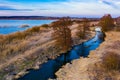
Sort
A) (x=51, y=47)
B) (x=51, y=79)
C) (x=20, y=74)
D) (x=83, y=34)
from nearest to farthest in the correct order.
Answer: (x=51, y=79) < (x=20, y=74) < (x=51, y=47) < (x=83, y=34)

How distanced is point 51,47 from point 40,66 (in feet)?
40.4

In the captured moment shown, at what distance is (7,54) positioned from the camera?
36.2 m

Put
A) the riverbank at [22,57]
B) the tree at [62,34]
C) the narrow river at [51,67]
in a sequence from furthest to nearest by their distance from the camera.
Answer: the tree at [62,34] → the riverbank at [22,57] → the narrow river at [51,67]

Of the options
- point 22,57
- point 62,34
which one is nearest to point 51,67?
point 22,57

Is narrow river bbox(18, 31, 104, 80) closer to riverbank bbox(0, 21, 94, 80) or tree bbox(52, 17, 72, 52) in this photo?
riverbank bbox(0, 21, 94, 80)

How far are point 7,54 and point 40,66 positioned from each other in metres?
7.20

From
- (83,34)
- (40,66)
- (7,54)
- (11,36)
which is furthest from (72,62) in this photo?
(83,34)

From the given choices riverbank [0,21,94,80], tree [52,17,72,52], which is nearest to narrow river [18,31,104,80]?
riverbank [0,21,94,80]

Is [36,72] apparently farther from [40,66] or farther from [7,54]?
[7,54]

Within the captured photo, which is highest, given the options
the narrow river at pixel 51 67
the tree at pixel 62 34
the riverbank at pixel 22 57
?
the tree at pixel 62 34

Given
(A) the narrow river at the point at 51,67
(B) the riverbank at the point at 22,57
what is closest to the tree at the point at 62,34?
(B) the riverbank at the point at 22,57

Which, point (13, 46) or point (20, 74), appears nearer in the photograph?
point (20, 74)

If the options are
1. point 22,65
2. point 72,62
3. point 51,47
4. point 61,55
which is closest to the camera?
Result: point 22,65

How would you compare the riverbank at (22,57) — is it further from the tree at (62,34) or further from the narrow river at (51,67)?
the tree at (62,34)
